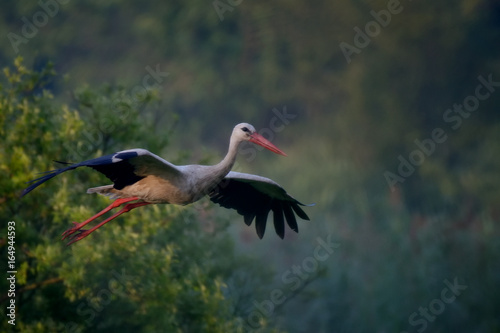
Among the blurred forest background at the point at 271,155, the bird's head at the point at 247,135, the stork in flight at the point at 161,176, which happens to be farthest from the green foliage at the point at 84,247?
the bird's head at the point at 247,135

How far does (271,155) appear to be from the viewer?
28344mm

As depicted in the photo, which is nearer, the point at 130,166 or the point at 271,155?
the point at 130,166

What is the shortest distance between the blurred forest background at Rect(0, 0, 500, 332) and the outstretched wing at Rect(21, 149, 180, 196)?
255 cm

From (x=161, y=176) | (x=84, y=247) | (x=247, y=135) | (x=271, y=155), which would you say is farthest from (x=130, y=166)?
(x=271, y=155)

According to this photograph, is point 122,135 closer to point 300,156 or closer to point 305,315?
point 305,315

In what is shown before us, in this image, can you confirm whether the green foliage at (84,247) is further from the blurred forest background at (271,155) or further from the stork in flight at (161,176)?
the stork in flight at (161,176)

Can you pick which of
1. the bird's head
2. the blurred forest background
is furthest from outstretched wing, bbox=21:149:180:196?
the blurred forest background

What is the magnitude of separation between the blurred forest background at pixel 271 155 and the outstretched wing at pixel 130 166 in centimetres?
255

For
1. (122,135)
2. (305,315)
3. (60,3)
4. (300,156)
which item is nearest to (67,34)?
(60,3)

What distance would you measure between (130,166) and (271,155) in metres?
19.3

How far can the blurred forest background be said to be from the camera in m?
12.9

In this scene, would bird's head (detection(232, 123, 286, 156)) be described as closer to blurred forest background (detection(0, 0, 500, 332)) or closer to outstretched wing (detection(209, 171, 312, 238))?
outstretched wing (detection(209, 171, 312, 238))

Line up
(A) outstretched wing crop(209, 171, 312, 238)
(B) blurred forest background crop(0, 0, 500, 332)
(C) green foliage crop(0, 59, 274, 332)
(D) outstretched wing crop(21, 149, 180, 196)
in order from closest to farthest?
(D) outstretched wing crop(21, 149, 180, 196)
(A) outstretched wing crop(209, 171, 312, 238)
(C) green foliage crop(0, 59, 274, 332)
(B) blurred forest background crop(0, 0, 500, 332)

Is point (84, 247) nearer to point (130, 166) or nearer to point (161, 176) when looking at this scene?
point (130, 166)
